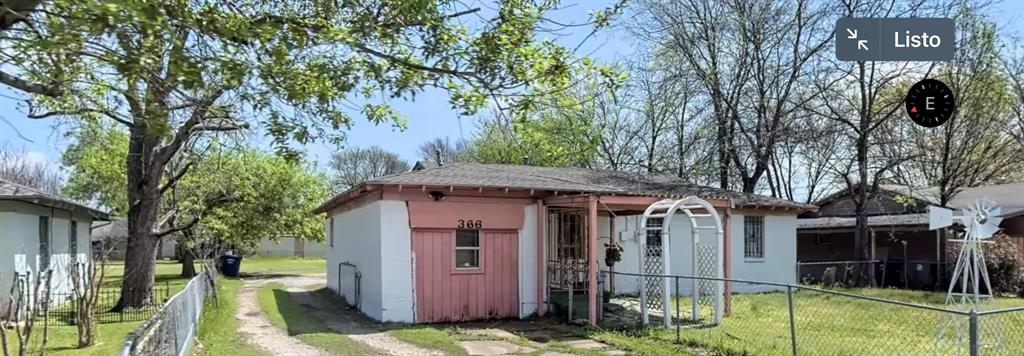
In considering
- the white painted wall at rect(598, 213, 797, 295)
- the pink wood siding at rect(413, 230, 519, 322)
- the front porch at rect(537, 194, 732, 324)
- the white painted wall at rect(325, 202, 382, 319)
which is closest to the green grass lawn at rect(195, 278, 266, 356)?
the white painted wall at rect(325, 202, 382, 319)

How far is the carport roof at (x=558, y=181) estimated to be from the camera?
40.9ft

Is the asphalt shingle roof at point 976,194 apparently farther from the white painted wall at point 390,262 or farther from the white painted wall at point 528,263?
the white painted wall at point 390,262

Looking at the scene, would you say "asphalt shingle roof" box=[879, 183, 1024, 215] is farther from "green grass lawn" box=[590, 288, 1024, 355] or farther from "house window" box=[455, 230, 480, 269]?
"house window" box=[455, 230, 480, 269]

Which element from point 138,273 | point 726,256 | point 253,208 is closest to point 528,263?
point 726,256

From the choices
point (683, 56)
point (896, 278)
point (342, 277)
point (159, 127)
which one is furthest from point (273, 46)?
point (896, 278)

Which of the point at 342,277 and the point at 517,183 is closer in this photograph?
the point at 517,183

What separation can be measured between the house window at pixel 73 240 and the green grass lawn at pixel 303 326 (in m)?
4.65

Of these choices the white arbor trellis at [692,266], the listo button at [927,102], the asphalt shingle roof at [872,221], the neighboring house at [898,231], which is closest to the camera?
the white arbor trellis at [692,266]

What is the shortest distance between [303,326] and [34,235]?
6812 millimetres

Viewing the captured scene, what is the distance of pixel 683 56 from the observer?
2250 centimetres

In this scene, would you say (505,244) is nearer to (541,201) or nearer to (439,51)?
(541,201)

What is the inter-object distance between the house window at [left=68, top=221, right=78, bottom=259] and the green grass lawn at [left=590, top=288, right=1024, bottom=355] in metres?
14.0

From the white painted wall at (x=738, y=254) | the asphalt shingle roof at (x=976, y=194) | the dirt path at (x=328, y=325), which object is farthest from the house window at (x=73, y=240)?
the asphalt shingle roof at (x=976, y=194)

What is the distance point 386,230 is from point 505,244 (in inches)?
83.8
